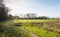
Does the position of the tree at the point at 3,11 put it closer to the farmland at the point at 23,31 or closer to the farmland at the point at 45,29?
the farmland at the point at 23,31

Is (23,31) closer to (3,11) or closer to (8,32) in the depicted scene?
(8,32)

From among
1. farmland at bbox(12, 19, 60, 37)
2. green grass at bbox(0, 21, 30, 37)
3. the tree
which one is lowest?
farmland at bbox(12, 19, 60, 37)

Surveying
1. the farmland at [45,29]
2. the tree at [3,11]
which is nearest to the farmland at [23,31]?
the farmland at [45,29]

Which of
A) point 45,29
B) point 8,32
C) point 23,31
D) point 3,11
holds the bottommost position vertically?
point 45,29

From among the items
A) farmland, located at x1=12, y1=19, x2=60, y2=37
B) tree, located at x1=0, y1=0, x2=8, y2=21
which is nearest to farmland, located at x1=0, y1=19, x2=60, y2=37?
farmland, located at x1=12, y1=19, x2=60, y2=37

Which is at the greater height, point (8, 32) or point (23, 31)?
point (8, 32)

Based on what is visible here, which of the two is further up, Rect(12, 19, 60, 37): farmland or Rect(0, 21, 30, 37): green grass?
Rect(0, 21, 30, 37): green grass

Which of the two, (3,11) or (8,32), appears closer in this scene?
(3,11)

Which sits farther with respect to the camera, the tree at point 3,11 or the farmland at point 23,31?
the farmland at point 23,31

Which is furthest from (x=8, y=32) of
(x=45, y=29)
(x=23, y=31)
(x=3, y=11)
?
(x=45, y=29)

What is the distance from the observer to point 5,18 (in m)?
14.4

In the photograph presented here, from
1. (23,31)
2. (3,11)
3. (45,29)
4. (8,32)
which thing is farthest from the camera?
(45,29)

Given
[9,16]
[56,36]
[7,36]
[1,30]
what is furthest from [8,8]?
[56,36]

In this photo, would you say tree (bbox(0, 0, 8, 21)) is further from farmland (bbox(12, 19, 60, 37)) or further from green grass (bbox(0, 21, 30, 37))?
farmland (bbox(12, 19, 60, 37))
